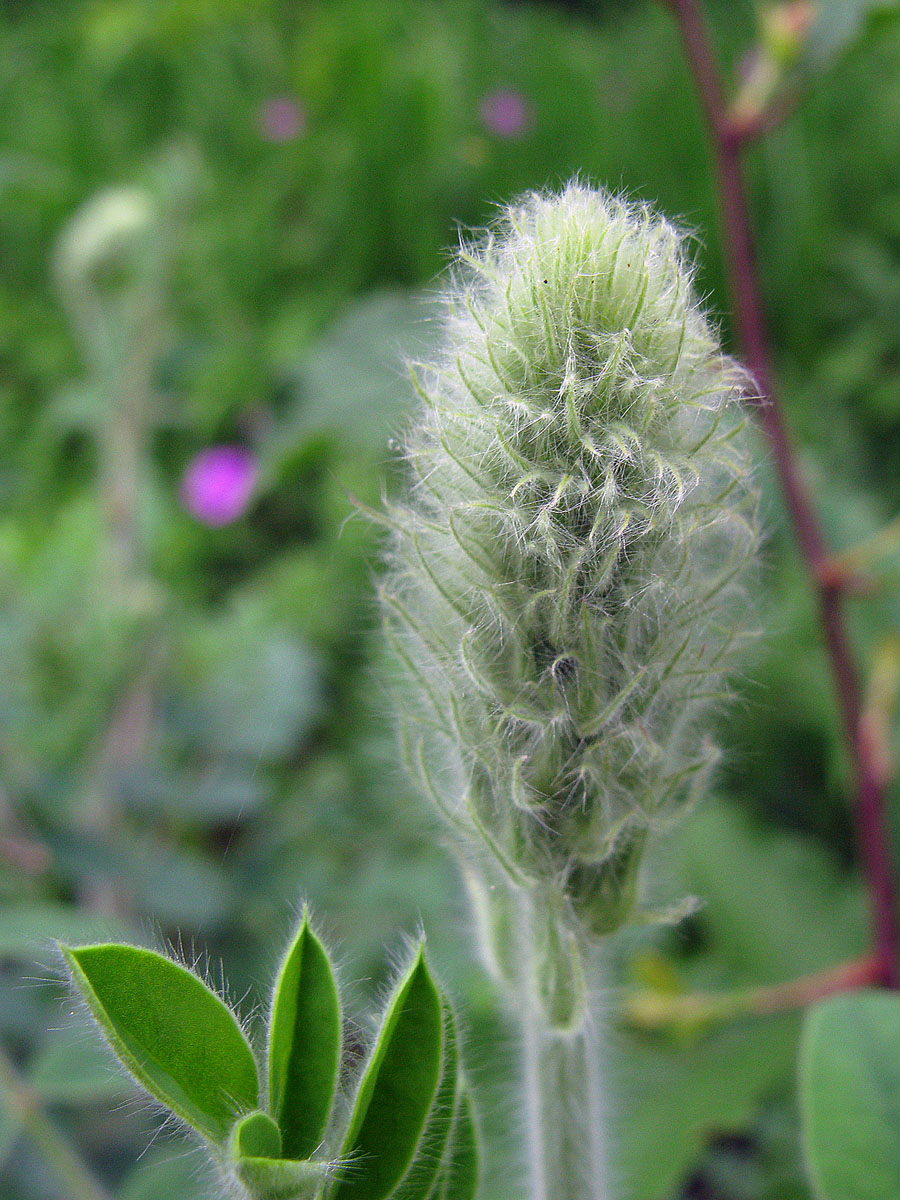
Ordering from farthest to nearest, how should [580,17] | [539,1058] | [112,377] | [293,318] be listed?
1. [580,17]
2. [293,318]
3. [112,377]
4. [539,1058]

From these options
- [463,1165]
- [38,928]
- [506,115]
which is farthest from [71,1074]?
[506,115]

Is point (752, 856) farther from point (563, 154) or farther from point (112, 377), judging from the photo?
point (563, 154)

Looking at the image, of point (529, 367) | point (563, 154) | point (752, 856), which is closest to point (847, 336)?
point (563, 154)

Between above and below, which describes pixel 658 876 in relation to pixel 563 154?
below

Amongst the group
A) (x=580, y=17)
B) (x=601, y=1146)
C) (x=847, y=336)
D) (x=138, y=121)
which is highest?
(x=580, y=17)

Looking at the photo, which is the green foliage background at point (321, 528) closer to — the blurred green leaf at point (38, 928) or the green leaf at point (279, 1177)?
the blurred green leaf at point (38, 928)

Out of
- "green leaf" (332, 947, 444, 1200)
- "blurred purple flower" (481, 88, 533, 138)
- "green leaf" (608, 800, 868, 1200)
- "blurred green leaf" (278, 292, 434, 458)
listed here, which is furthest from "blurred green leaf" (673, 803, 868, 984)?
"blurred purple flower" (481, 88, 533, 138)
